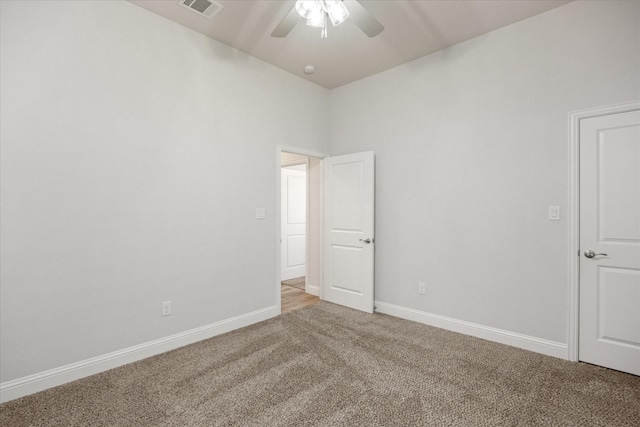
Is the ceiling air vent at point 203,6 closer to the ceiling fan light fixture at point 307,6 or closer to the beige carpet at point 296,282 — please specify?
the ceiling fan light fixture at point 307,6

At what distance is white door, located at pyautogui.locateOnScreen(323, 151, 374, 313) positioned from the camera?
384cm

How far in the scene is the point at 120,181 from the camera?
8.34 ft

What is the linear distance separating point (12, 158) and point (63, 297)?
1.02 meters

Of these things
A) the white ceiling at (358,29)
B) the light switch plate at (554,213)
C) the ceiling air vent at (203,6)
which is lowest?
the light switch plate at (554,213)

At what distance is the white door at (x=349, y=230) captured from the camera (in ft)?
12.6

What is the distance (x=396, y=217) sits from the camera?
3.74 m

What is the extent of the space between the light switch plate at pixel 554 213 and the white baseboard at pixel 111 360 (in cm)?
306

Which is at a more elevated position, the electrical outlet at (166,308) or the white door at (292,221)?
the white door at (292,221)

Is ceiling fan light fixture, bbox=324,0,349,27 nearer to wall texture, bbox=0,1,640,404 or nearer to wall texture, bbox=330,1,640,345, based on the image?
wall texture, bbox=0,1,640,404

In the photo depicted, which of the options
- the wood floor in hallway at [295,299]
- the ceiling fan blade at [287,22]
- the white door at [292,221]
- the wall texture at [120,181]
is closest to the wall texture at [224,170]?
the wall texture at [120,181]

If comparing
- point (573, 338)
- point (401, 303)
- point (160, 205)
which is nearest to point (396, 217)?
point (401, 303)

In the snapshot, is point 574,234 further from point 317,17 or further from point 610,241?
point 317,17

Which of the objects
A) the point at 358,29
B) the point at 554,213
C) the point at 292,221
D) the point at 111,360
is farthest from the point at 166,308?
the point at 554,213

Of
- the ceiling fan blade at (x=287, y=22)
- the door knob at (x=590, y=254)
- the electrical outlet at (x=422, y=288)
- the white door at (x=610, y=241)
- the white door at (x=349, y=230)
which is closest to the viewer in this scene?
the ceiling fan blade at (x=287, y=22)
